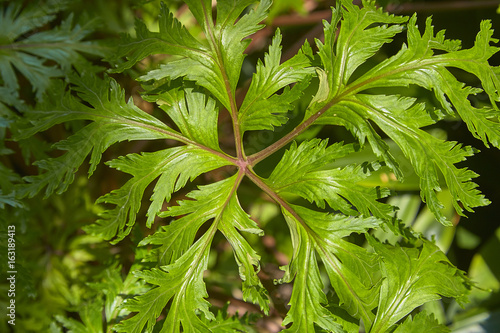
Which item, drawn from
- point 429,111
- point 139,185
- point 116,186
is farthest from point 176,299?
point 116,186

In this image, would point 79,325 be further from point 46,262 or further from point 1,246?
point 46,262

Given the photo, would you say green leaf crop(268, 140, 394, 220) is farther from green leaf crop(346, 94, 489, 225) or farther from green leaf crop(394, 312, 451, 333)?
green leaf crop(394, 312, 451, 333)

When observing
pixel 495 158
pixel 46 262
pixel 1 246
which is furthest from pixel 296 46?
pixel 46 262

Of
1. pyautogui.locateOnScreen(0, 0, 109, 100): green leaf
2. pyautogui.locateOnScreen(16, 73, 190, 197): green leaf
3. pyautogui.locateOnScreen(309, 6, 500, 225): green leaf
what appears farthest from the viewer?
pyautogui.locateOnScreen(0, 0, 109, 100): green leaf

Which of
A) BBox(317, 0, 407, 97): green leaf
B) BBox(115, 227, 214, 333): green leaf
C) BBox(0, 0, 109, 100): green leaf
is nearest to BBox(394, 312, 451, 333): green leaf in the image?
BBox(115, 227, 214, 333): green leaf

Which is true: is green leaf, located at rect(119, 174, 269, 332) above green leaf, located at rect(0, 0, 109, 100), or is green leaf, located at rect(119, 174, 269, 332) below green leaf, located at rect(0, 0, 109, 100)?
below

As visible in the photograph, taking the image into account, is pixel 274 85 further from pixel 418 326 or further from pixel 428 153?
pixel 418 326
